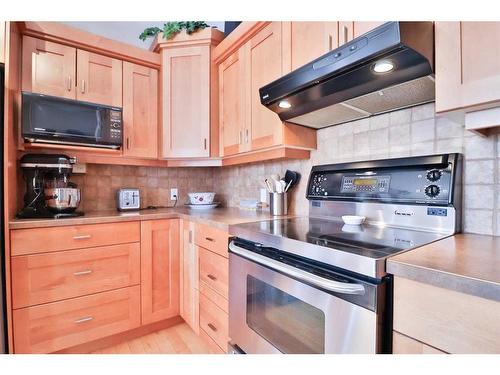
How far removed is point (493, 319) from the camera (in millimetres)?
509

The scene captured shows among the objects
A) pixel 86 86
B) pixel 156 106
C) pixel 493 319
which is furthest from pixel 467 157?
pixel 86 86

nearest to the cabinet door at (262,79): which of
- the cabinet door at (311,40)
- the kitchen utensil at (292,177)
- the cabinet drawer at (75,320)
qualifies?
the cabinet door at (311,40)

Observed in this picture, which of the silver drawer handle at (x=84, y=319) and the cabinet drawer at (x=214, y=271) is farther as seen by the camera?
the silver drawer handle at (x=84, y=319)

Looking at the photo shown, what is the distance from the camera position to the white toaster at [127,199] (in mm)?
2000

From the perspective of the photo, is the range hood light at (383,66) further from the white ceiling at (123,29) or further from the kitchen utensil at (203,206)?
the white ceiling at (123,29)

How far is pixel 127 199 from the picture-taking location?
6.64ft

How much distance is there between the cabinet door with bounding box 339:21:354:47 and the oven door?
976mm

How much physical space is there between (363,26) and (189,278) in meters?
1.65

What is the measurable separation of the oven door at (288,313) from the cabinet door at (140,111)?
1.23m

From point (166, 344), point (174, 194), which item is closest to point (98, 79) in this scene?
point (174, 194)

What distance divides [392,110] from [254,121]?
0.78m

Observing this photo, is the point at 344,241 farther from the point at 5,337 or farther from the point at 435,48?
the point at 5,337

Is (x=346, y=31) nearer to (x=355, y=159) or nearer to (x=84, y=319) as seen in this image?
(x=355, y=159)

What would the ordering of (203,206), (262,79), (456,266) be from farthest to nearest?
1. (203,206)
2. (262,79)
3. (456,266)
